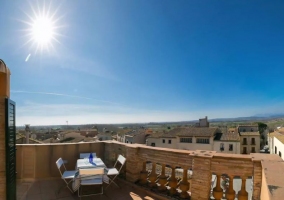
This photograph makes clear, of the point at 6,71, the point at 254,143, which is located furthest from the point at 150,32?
the point at 254,143

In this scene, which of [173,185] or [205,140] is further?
[205,140]

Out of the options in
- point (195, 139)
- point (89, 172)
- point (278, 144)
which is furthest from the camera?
point (195, 139)

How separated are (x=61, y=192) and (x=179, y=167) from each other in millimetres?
2737

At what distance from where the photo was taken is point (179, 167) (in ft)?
12.2

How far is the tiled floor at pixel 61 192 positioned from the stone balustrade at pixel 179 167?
23 cm

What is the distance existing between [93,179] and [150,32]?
8.76 metres

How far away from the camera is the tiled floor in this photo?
3.94m

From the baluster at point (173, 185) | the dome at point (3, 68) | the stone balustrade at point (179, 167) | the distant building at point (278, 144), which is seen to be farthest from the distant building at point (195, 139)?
the dome at point (3, 68)

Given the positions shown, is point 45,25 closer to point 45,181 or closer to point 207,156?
point 45,181

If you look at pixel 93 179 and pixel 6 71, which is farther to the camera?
pixel 93 179

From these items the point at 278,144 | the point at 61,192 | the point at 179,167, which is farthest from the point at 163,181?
the point at 278,144

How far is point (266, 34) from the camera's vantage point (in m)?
13.1

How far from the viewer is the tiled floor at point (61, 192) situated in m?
3.94

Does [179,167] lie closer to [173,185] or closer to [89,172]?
[173,185]
